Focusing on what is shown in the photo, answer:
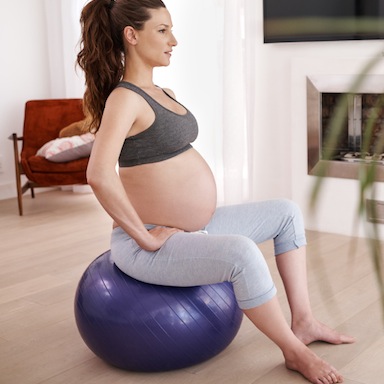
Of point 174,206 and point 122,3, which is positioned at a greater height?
point 122,3

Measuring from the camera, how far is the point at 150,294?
2012 mm

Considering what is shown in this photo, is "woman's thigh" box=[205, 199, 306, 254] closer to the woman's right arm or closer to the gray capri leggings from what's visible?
the gray capri leggings

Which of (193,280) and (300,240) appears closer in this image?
(193,280)

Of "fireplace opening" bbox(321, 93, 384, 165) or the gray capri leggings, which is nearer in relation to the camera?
the gray capri leggings

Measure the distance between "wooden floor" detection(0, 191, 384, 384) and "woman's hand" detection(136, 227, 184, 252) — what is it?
0.43 meters

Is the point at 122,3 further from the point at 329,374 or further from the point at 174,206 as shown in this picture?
the point at 329,374

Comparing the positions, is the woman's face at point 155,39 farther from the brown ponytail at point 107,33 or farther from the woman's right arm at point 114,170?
the woman's right arm at point 114,170

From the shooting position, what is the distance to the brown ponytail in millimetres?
2018

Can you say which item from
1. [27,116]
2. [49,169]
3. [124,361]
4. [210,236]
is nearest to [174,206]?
[210,236]

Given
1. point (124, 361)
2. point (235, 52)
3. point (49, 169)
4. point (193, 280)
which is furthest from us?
point (49, 169)

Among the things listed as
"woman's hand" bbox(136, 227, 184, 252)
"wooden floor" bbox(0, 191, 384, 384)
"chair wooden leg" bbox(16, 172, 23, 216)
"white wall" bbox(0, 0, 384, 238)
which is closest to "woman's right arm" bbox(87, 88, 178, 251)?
A: "woman's hand" bbox(136, 227, 184, 252)

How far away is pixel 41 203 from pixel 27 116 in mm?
621

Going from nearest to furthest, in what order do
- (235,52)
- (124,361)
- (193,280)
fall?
1. (193,280)
2. (124,361)
3. (235,52)

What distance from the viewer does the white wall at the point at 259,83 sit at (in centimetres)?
370
